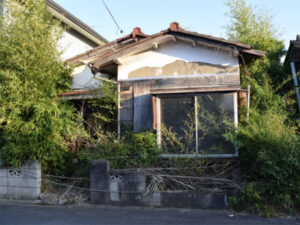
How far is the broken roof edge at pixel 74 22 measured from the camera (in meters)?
10.6

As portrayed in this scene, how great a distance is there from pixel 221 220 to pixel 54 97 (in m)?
6.22

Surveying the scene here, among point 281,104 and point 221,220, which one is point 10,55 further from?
point 281,104

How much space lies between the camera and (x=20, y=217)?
17.7ft

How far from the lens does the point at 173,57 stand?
26.4 ft

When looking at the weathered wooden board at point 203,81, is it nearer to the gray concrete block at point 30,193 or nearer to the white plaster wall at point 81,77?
the white plaster wall at point 81,77

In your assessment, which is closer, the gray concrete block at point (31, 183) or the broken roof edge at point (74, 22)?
the gray concrete block at point (31, 183)

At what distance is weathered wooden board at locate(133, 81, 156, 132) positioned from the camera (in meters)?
7.74

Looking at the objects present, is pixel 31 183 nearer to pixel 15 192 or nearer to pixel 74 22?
pixel 15 192

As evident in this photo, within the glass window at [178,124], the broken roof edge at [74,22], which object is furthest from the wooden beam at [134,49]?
the broken roof edge at [74,22]

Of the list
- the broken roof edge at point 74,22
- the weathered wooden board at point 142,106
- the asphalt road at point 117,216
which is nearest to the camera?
the asphalt road at point 117,216

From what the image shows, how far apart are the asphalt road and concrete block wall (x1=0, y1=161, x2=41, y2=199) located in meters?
0.75

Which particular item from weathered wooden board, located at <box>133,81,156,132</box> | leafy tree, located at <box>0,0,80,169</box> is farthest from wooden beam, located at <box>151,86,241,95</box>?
leafy tree, located at <box>0,0,80,169</box>

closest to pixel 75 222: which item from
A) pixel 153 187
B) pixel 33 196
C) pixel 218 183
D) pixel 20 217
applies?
pixel 20 217

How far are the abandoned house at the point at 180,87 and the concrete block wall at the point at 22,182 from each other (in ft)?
8.54
